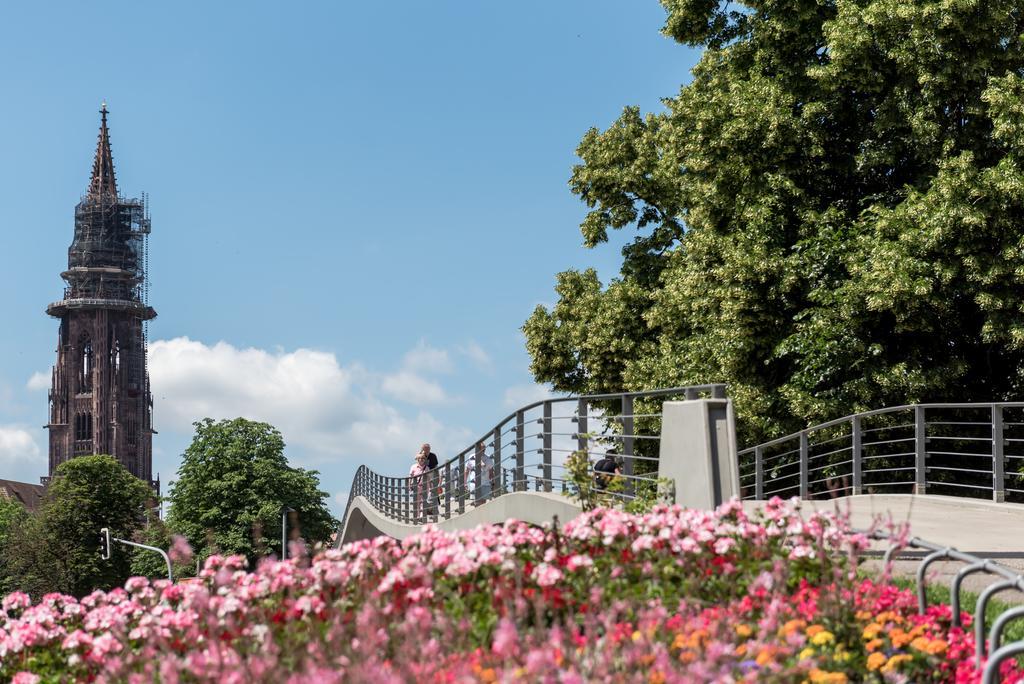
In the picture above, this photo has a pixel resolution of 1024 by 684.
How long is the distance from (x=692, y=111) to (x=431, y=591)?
61.4 ft

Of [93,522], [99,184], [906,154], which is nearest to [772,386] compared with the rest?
[906,154]

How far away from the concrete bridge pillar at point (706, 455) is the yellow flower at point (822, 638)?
3738 millimetres

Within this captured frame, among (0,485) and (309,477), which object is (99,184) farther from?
(309,477)

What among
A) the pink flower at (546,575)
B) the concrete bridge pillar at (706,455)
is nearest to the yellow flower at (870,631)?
the pink flower at (546,575)

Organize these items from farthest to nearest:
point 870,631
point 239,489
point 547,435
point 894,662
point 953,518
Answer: point 239,489
point 547,435
point 953,518
point 870,631
point 894,662

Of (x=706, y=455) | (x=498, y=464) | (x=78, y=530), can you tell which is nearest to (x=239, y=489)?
(x=78, y=530)

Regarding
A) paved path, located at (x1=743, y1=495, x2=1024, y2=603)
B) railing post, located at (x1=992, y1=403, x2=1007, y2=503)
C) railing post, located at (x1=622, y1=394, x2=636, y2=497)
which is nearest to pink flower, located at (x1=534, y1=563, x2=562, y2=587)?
paved path, located at (x1=743, y1=495, x2=1024, y2=603)

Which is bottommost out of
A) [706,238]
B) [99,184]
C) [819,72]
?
[706,238]

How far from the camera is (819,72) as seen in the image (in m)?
21.6

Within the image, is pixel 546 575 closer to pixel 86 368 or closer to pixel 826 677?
pixel 826 677

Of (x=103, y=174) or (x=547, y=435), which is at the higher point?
(x=103, y=174)

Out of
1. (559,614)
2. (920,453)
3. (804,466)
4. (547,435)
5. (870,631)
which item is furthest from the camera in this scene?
(804,466)

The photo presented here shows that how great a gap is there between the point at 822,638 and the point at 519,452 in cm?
1073

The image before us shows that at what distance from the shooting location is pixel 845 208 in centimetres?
2300
